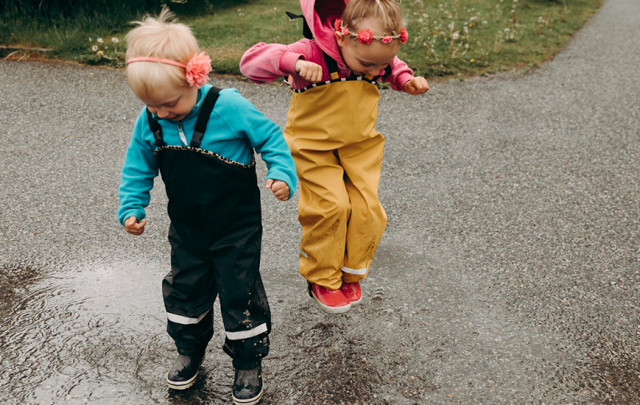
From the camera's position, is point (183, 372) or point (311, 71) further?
point (183, 372)

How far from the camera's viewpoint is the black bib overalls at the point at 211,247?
207cm

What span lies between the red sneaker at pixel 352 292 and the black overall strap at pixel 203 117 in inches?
42.3

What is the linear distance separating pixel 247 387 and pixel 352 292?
68 cm

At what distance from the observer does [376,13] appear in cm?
227

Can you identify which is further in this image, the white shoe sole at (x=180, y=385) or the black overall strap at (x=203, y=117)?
the white shoe sole at (x=180, y=385)

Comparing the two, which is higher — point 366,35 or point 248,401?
point 366,35

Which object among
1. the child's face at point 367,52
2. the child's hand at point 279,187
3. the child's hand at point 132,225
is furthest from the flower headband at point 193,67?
the child's face at point 367,52

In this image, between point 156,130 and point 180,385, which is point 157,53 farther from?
point 180,385

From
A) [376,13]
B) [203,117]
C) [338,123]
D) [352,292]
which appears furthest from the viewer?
[352,292]

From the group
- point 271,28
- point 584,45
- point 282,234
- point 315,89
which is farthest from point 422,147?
point 584,45

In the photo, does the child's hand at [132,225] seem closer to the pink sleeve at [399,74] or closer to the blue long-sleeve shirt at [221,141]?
the blue long-sleeve shirt at [221,141]

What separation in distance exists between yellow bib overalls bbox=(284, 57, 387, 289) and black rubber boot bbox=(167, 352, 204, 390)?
2.07 feet

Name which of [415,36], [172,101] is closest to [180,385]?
[172,101]

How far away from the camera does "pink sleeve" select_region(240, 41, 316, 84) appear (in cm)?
230
